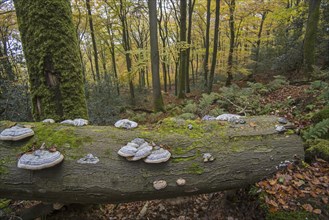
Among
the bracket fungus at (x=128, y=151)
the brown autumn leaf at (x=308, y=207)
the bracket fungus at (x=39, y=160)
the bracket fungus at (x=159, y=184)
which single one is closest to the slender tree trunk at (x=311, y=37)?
the brown autumn leaf at (x=308, y=207)

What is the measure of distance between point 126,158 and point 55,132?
909mm

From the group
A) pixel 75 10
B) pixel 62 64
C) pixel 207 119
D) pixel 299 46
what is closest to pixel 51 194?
pixel 62 64

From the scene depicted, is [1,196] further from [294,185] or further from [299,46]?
[299,46]

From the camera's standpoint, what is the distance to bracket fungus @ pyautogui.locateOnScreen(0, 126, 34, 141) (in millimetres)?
1990

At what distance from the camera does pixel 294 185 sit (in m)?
2.44

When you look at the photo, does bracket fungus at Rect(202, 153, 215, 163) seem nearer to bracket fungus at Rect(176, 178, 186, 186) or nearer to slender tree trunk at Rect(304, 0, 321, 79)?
bracket fungus at Rect(176, 178, 186, 186)

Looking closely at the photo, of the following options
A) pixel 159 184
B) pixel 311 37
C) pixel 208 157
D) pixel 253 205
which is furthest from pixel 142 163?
pixel 311 37

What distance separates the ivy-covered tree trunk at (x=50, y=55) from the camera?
2.85m

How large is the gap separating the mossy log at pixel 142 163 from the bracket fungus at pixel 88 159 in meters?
0.04

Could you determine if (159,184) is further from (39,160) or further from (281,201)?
(281,201)

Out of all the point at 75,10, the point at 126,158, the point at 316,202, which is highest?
the point at 75,10

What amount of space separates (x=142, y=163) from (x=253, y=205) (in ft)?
4.85

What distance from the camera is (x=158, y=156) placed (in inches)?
79.4

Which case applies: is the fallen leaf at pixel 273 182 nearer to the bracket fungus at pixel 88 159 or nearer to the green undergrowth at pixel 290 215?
the green undergrowth at pixel 290 215
